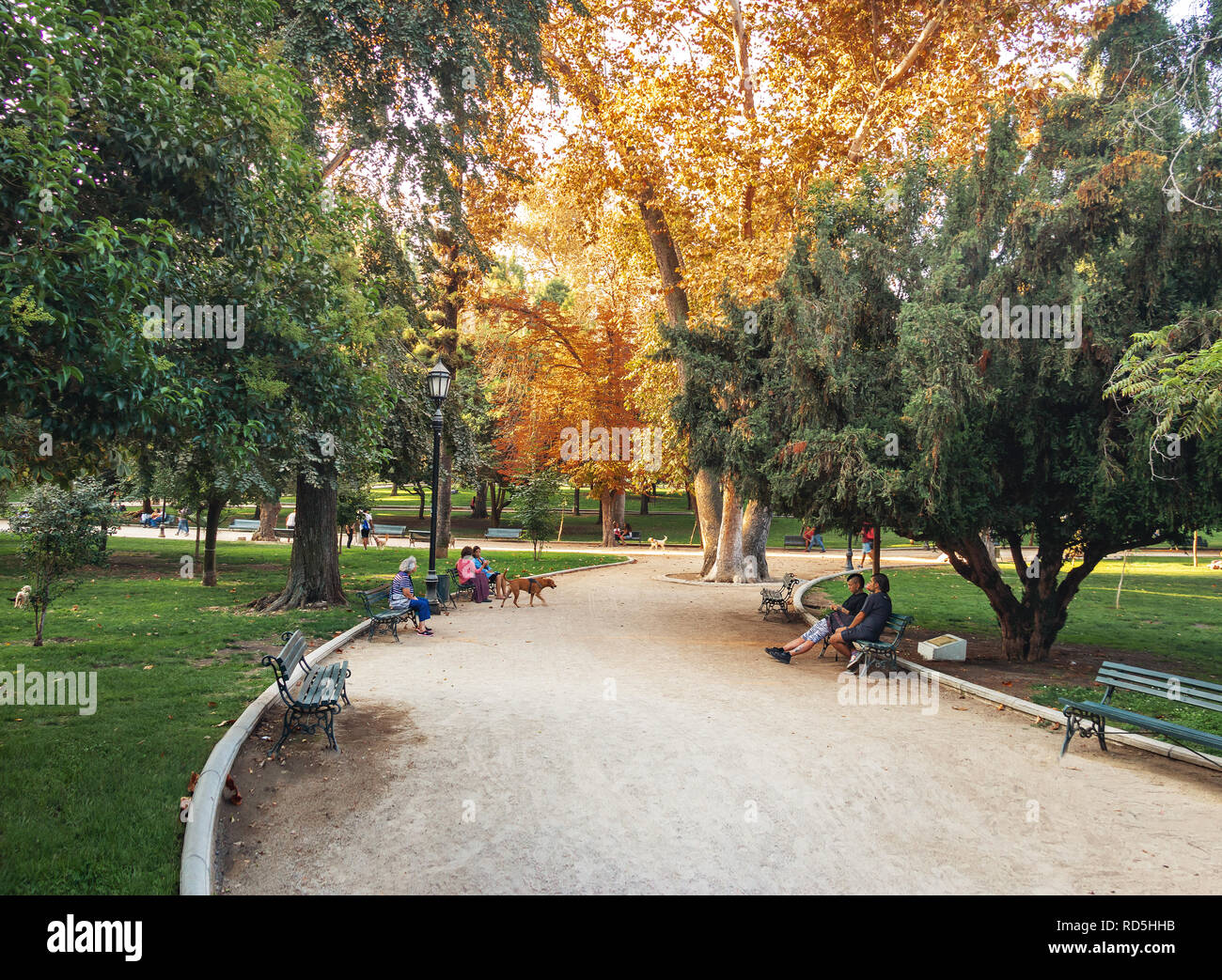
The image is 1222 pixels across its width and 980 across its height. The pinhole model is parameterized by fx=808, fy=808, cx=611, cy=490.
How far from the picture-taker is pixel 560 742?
7574mm

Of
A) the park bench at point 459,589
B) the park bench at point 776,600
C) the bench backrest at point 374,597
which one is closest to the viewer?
the bench backrest at point 374,597

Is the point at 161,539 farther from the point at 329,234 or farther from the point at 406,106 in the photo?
the point at 329,234

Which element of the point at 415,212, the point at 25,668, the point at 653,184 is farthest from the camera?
the point at 653,184

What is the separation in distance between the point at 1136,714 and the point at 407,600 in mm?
10694

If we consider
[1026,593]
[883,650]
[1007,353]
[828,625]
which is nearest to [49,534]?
[828,625]

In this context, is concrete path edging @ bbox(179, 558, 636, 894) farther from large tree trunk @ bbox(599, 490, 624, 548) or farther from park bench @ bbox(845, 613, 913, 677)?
large tree trunk @ bbox(599, 490, 624, 548)

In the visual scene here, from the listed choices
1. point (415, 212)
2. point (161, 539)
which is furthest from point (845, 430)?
point (161, 539)

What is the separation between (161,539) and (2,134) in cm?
3465

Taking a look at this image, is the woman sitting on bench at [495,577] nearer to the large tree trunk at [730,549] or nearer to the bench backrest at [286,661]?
the large tree trunk at [730,549]

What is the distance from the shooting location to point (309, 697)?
7523 millimetres

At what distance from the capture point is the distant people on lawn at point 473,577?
1853 centimetres

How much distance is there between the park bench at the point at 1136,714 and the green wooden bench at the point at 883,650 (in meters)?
2.85

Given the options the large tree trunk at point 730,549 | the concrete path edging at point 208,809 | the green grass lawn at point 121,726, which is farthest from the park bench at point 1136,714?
the large tree trunk at point 730,549

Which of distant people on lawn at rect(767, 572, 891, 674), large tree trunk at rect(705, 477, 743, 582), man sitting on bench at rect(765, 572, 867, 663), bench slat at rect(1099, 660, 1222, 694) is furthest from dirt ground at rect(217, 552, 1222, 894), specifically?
large tree trunk at rect(705, 477, 743, 582)
